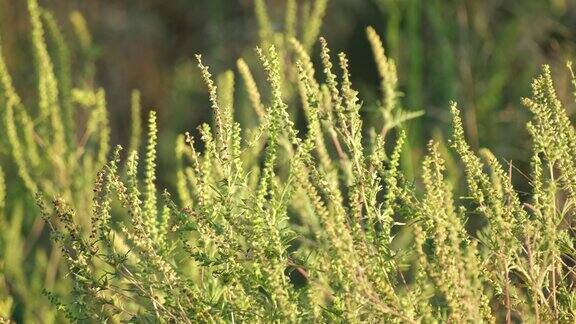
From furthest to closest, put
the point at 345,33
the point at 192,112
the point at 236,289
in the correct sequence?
1. the point at 192,112
2. the point at 345,33
3. the point at 236,289

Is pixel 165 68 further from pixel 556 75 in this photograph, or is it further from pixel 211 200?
pixel 211 200

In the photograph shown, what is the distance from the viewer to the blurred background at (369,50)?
4.82 metres

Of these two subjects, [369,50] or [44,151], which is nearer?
[44,151]

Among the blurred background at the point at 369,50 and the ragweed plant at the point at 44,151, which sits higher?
the blurred background at the point at 369,50

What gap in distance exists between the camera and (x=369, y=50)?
6.45 metres

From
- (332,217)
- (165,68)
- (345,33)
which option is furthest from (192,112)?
(332,217)

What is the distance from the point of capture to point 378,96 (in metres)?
6.14

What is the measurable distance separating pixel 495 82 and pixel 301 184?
114 inches

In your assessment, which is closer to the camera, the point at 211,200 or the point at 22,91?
the point at 211,200

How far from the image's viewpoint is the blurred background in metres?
4.82

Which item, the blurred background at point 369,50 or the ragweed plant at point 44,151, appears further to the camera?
the blurred background at point 369,50

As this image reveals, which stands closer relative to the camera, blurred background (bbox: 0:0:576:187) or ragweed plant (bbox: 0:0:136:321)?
ragweed plant (bbox: 0:0:136:321)

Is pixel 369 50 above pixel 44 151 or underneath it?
above

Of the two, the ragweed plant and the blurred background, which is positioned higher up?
the blurred background
